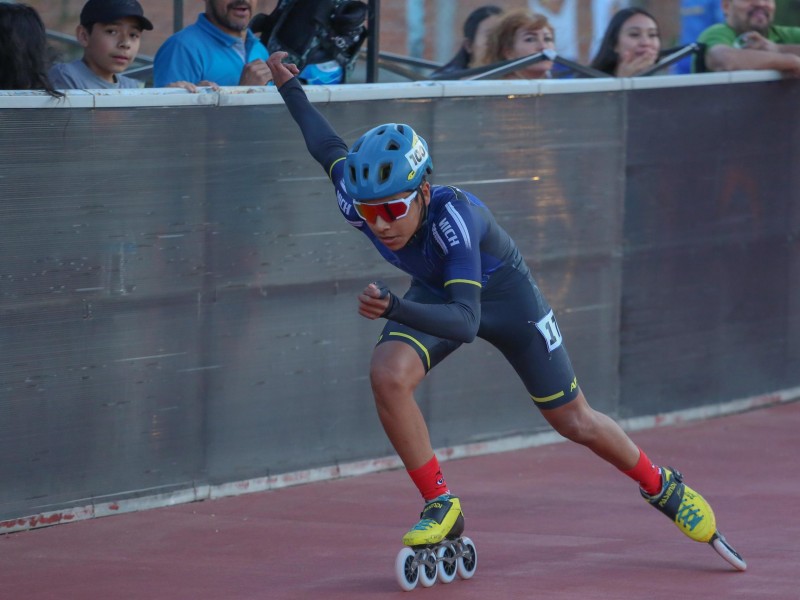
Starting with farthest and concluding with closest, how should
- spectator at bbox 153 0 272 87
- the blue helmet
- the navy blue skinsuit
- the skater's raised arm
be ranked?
spectator at bbox 153 0 272 87 → the skater's raised arm → the navy blue skinsuit → the blue helmet

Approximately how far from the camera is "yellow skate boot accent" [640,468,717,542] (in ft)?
20.7

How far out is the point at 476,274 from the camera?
18.3 ft

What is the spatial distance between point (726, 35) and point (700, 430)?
9.51 feet

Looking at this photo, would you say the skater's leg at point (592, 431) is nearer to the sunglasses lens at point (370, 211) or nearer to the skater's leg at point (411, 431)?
the skater's leg at point (411, 431)

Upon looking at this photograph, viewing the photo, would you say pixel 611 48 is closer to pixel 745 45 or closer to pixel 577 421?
pixel 745 45

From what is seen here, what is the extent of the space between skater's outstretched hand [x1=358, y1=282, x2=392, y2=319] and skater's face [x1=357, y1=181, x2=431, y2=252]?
25.5 inches

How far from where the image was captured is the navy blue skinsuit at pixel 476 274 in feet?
18.8

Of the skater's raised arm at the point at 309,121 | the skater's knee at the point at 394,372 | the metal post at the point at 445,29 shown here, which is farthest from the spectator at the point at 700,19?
the skater's knee at the point at 394,372

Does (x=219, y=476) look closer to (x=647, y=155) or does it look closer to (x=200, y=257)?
(x=200, y=257)

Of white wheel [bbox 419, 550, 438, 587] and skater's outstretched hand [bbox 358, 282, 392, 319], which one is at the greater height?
skater's outstretched hand [bbox 358, 282, 392, 319]

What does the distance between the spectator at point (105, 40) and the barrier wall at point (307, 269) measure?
1.16ft

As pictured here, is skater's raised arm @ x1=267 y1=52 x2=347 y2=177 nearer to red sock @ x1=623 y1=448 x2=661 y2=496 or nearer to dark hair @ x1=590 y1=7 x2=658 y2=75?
red sock @ x1=623 y1=448 x2=661 y2=496

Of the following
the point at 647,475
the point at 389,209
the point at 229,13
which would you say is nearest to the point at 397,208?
the point at 389,209

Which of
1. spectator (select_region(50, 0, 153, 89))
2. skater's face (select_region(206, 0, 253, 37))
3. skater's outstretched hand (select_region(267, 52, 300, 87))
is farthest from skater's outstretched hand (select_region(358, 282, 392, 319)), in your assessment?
skater's face (select_region(206, 0, 253, 37))
